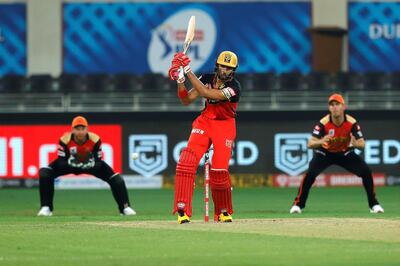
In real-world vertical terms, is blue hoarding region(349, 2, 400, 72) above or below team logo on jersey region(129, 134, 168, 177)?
above

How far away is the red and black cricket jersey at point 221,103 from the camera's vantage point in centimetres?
1712

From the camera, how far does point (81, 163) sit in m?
22.4

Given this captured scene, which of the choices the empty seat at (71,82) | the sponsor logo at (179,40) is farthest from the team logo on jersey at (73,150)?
the sponsor logo at (179,40)

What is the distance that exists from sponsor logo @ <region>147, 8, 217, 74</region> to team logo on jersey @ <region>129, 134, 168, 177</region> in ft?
33.8

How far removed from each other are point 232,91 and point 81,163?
19.9 feet

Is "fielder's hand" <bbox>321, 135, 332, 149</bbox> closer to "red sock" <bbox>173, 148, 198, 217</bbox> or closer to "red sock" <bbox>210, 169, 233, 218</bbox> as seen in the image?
"red sock" <bbox>210, 169, 233, 218</bbox>

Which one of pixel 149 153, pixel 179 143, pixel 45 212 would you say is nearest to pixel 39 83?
pixel 149 153

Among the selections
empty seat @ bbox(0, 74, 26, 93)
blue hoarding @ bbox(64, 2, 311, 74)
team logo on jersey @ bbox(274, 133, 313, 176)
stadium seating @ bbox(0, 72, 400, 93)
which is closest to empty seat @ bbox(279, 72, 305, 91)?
stadium seating @ bbox(0, 72, 400, 93)

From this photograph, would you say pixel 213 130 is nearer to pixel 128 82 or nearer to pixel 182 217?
pixel 182 217

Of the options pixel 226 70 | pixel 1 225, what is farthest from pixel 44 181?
pixel 226 70

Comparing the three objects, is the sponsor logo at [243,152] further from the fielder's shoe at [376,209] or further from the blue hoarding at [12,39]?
the blue hoarding at [12,39]

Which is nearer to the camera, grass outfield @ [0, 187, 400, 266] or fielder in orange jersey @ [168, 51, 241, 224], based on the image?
grass outfield @ [0, 187, 400, 266]

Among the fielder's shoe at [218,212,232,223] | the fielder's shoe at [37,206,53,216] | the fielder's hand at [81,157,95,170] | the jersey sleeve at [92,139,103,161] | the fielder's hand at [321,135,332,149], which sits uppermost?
the fielder's hand at [321,135,332,149]

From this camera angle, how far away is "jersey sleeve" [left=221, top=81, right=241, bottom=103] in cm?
1695
